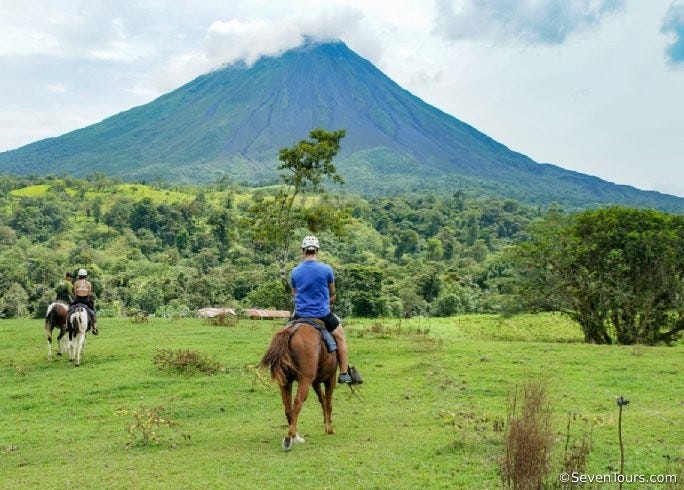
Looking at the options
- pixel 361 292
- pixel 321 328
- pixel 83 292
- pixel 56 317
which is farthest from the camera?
pixel 361 292

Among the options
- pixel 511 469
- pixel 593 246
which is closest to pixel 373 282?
pixel 593 246

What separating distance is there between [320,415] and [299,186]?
14286 millimetres

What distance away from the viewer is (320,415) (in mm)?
8750

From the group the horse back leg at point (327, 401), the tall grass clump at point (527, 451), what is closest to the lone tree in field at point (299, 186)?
the horse back leg at point (327, 401)

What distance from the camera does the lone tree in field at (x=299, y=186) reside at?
21.6 metres

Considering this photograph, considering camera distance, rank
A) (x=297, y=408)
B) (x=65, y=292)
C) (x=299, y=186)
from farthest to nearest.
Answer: (x=299, y=186) < (x=65, y=292) < (x=297, y=408)

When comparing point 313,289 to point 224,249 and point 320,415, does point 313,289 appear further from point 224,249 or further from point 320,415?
point 224,249

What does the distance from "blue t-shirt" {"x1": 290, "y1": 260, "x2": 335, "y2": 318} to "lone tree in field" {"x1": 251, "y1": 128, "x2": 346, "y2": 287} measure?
551 inches

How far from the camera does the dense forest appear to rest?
2283cm

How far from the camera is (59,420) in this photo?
29.5 feet

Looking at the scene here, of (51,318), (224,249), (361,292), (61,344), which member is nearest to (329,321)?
(51,318)

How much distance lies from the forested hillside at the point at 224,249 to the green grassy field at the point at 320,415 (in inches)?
373

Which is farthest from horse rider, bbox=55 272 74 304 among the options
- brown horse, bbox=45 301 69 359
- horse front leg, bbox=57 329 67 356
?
horse front leg, bbox=57 329 67 356

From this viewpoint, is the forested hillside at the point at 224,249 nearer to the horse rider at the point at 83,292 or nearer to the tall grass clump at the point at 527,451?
the horse rider at the point at 83,292
